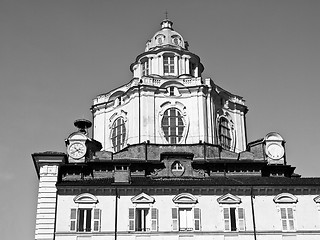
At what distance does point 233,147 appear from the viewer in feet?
233

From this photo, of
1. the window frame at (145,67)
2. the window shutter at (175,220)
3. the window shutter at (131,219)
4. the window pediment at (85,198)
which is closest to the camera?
the window shutter at (131,219)

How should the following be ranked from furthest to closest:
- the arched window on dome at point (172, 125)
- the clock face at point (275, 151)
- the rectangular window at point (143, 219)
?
1. the arched window on dome at point (172, 125)
2. the clock face at point (275, 151)
3. the rectangular window at point (143, 219)

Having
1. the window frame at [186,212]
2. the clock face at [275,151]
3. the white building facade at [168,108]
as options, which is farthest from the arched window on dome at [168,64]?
the window frame at [186,212]

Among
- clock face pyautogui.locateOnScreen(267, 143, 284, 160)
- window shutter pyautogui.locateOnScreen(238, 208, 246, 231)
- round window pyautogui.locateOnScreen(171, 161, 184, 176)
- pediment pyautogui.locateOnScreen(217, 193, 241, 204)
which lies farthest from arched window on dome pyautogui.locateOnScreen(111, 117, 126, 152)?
window shutter pyautogui.locateOnScreen(238, 208, 246, 231)

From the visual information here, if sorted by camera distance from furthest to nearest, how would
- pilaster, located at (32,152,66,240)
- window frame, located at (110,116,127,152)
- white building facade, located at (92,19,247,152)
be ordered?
window frame, located at (110,116,127,152) → white building facade, located at (92,19,247,152) → pilaster, located at (32,152,66,240)

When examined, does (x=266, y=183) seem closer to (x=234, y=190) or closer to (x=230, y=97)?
(x=234, y=190)

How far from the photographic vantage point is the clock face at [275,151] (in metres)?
62.3

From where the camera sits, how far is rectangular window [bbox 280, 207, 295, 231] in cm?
4962

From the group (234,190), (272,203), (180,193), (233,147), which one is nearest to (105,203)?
(180,193)

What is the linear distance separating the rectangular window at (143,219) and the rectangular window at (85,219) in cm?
289

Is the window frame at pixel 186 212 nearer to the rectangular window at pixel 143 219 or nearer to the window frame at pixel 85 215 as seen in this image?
the rectangular window at pixel 143 219

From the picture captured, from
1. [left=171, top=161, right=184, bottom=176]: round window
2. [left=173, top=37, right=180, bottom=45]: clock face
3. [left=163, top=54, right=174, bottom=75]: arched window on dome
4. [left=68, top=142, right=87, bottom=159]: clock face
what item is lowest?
[left=171, top=161, right=184, bottom=176]: round window

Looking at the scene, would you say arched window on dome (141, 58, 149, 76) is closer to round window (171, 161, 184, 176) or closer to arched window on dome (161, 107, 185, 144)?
arched window on dome (161, 107, 185, 144)

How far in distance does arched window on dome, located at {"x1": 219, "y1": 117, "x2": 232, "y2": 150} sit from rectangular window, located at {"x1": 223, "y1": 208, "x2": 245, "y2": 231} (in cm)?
1970
